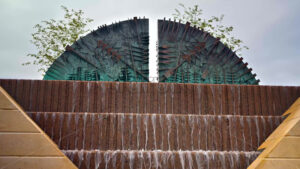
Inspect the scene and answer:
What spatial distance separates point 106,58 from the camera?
15.8m

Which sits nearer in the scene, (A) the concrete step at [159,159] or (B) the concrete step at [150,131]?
(A) the concrete step at [159,159]

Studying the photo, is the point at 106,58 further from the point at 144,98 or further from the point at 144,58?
the point at 144,98

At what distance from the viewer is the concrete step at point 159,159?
34.4 ft

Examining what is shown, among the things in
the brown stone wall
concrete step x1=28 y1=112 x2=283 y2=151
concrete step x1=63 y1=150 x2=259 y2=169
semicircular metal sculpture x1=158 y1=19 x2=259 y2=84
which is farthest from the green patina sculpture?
concrete step x1=63 y1=150 x2=259 y2=169

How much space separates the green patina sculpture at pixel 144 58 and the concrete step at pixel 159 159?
5.29m

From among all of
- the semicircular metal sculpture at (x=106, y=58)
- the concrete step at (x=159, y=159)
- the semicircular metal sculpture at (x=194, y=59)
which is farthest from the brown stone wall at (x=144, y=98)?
the semicircular metal sculpture at (x=106, y=58)

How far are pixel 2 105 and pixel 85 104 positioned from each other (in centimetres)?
294

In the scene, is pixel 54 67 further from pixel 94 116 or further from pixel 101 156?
pixel 101 156

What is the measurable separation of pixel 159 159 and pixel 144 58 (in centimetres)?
616

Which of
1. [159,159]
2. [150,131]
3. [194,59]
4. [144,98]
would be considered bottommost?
[159,159]

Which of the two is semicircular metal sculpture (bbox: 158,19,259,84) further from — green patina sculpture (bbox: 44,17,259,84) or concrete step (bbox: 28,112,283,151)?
concrete step (bbox: 28,112,283,151)

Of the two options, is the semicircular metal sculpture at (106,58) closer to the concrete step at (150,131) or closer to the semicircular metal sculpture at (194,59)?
the semicircular metal sculpture at (194,59)

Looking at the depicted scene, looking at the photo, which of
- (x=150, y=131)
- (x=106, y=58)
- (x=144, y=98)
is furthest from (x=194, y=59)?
(x=150, y=131)

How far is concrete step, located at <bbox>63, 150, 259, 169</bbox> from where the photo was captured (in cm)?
1048
